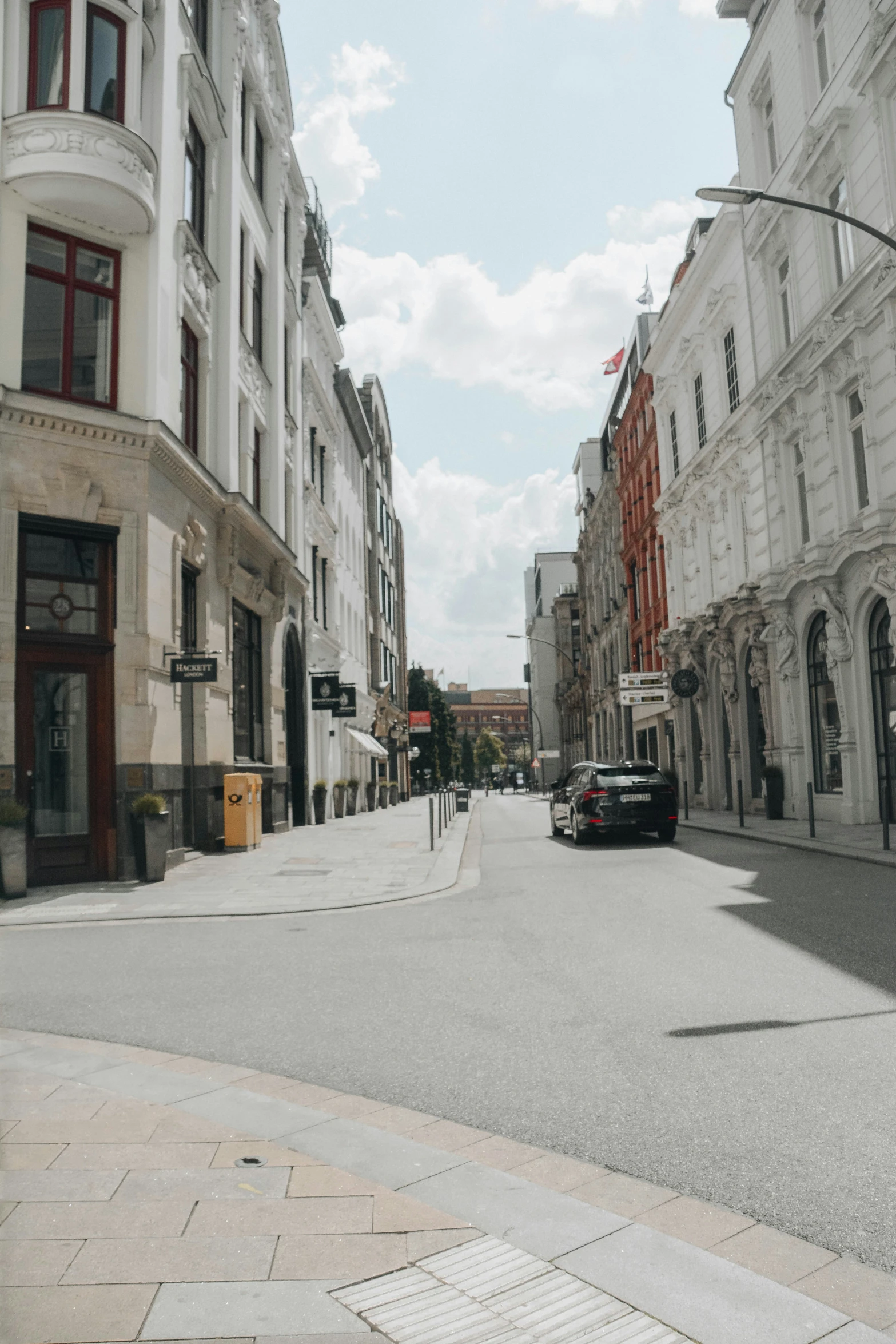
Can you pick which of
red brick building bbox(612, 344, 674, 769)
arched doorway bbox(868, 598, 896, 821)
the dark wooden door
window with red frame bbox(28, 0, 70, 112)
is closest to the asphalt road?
the dark wooden door

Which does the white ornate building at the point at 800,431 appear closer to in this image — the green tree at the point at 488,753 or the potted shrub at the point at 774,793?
the potted shrub at the point at 774,793

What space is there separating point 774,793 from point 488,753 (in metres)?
141

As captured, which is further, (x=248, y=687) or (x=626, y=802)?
(x=248, y=687)

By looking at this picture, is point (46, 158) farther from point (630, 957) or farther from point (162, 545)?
point (630, 957)

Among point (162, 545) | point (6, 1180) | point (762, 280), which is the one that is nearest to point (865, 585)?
point (762, 280)

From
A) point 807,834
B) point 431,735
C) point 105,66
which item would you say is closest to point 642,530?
point 807,834

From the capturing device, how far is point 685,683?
26.5m

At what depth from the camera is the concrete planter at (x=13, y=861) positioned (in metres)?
12.5

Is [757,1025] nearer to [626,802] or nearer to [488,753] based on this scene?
[626,802]

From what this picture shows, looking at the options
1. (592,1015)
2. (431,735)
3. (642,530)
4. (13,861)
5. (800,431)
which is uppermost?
(642,530)

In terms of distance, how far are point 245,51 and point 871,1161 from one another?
2520cm

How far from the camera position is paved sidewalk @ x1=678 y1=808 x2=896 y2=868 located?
14375 millimetres

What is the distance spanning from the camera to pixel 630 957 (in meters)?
7.84

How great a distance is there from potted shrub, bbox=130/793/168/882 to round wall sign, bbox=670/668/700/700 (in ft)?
51.3
